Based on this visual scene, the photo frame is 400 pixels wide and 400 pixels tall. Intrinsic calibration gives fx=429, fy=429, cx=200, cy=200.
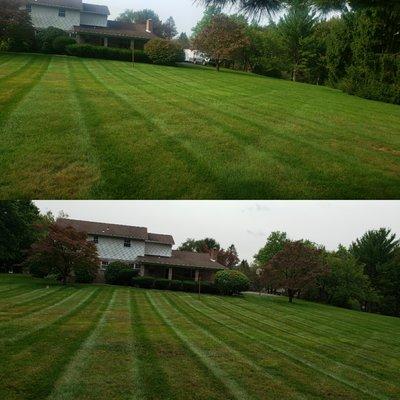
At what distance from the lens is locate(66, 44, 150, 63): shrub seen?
10.9m

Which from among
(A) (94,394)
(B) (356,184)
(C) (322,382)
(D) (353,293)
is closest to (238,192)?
(B) (356,184)

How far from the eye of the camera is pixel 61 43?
1041cm

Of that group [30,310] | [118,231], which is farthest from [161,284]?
[30,310]

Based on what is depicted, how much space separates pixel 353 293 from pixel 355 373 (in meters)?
21.8

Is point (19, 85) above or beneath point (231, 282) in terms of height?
above

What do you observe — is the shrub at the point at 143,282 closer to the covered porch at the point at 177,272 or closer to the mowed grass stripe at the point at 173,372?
the covered porch at the point at 177,272

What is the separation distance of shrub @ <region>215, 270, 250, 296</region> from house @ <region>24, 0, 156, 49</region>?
52.2 ft

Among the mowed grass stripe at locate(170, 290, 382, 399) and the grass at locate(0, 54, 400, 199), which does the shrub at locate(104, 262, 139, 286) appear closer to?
the grass at locate(0, 54, 400, 199)

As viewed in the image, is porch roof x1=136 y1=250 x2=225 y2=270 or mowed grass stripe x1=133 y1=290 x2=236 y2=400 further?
porch roof x1=136 y1=250 x2=225 y2=270

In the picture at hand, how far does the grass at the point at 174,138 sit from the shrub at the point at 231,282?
439 inches

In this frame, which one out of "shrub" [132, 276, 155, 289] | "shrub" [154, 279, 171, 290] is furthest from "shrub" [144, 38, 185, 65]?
"shrub" [154, 279, 171, 290]

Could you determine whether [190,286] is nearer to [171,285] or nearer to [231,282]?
[171,285]

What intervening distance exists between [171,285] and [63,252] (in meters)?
6.51

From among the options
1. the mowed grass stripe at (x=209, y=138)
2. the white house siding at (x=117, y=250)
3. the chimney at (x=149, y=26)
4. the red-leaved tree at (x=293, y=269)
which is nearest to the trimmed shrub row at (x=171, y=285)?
the red-leaved tree at (x=293, y=269)
